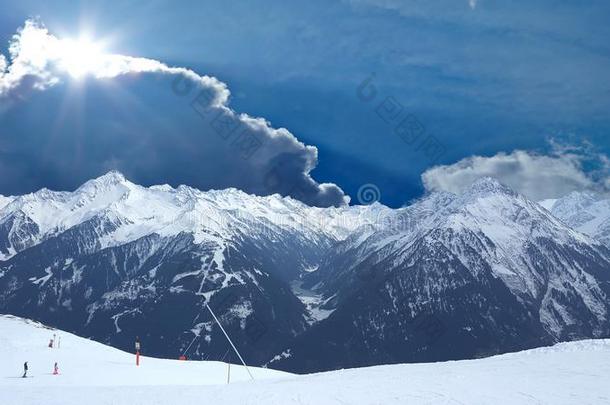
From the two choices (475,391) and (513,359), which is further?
(513,359)

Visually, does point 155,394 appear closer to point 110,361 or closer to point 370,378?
point 370,378

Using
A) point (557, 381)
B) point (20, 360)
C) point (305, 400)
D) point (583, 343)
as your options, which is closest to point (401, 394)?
point (305, 400)

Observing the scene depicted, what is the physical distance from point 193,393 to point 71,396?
10.1 meters

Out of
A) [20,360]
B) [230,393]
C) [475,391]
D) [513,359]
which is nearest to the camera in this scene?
[475,391]

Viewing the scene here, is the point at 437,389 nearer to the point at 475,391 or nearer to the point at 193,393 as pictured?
the point at 475,391

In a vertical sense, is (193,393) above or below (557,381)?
above

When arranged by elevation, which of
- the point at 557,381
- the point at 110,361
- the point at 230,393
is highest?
the point at 110,361

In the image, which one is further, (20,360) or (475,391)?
(20,360)

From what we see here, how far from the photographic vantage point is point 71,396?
158 feet

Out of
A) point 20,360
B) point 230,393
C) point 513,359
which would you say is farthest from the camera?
point 20,360

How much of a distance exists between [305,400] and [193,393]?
11502 millimetres

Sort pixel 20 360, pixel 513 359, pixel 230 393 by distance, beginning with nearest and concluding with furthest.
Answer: pixel 230 393 < pixel 513 359 < pixel 20 360

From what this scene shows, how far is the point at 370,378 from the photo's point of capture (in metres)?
49.4

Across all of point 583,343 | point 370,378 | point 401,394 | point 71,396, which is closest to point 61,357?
point 71,396
